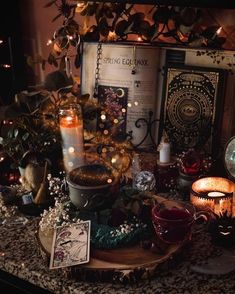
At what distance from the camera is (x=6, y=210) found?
1.29 meters

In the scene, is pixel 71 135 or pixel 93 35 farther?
pixel 93 35

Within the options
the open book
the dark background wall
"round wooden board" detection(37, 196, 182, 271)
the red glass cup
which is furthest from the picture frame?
the dark background wall

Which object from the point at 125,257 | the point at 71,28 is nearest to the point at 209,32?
the point at 71,28

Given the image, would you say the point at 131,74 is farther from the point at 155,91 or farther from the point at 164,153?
the point at 164,153

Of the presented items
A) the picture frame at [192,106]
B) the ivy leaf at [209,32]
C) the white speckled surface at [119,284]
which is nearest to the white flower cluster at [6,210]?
the white speckled surface at [119,284]

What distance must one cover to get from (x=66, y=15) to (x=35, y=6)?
29cm

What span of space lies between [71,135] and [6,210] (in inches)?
12.2

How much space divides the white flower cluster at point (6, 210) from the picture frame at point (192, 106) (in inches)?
22.2

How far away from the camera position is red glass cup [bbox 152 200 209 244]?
106 cm

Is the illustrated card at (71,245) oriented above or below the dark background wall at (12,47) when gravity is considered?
below

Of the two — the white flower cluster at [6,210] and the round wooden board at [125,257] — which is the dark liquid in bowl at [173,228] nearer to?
the round wooden board at [125,257]

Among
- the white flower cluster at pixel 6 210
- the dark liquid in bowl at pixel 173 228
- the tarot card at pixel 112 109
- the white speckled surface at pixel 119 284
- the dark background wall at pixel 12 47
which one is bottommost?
the white speckled surface at pixel 119 284

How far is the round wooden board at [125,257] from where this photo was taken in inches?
38.9

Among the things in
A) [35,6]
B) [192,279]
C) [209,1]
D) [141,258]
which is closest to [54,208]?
[141,258]
